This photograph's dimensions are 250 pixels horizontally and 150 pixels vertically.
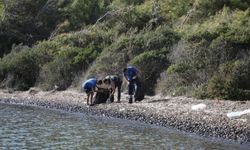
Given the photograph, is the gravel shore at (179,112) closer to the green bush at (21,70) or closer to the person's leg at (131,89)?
the person's leg at (131,89)

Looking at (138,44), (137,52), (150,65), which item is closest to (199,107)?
(150,65)

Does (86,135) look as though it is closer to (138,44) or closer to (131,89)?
(131,89)

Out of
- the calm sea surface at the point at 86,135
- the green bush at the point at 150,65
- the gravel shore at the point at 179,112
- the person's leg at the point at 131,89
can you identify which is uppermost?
the green bush at the point at 150,65

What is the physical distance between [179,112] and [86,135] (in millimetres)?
4155

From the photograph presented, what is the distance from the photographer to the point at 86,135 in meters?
17.8

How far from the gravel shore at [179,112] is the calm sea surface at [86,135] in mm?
589

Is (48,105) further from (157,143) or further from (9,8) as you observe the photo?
(9,8)

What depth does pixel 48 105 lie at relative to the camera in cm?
2673

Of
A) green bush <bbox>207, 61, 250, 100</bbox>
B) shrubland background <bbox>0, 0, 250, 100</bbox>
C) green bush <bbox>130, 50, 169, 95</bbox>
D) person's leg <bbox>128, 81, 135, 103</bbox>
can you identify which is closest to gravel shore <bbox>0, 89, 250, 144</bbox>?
person's leg <bbox>128, 81, 135, 103</bbox>

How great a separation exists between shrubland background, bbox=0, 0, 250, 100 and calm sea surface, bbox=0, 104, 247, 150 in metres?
5.14

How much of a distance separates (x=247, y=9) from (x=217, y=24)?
4809 mm

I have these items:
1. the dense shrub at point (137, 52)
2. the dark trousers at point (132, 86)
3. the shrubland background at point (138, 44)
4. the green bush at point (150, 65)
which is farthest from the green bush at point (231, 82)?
the dense shrub at point (137, 52)

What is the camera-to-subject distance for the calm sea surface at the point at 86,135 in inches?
617

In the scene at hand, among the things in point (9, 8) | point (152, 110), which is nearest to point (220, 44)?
point (152, 110)
